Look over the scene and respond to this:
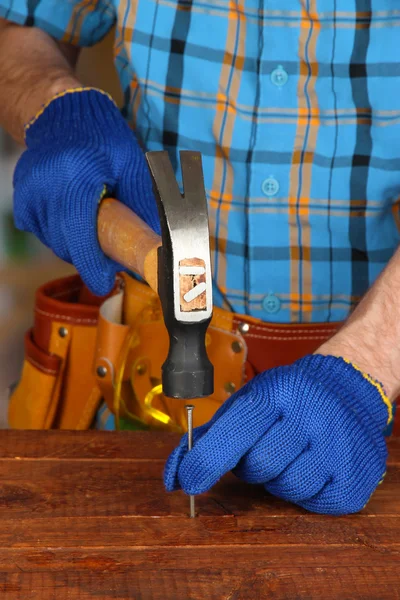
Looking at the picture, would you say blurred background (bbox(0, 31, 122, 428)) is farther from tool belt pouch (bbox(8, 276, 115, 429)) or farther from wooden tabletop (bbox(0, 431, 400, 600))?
wooden tabletop (bbox(0, 431, 400, 600))

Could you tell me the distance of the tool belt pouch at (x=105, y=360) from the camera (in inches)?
52.3

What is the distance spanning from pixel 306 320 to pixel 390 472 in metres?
0.36

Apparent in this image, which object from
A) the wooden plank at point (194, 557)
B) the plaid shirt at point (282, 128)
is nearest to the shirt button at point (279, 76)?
the plaid shirt at point (282, 128)

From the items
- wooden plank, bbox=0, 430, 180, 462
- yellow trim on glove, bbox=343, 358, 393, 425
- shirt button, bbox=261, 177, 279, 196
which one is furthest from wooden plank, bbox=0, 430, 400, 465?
shirt button, bbox=261, 177, 279, 196

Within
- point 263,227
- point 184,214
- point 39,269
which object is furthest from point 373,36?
point 39,269

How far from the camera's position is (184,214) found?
2.62 feet

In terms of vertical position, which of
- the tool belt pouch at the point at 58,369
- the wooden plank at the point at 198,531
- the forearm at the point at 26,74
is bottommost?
the tool belt pouch at the point at 58,369

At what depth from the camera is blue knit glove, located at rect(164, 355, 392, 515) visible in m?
0.89

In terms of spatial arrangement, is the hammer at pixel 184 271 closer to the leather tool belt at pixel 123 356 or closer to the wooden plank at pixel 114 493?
the wooden plank at pixel 114 493

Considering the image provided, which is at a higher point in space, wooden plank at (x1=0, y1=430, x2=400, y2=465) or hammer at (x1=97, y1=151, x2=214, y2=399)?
hammer at (x1=97, y1=151, x2=214, y2=399)

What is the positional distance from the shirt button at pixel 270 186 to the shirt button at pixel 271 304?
170 mm

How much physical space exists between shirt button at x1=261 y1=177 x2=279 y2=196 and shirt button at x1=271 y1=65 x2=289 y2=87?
15cm

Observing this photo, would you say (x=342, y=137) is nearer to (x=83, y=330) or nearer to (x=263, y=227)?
(x=263, y=227)

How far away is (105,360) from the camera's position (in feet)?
4.53
